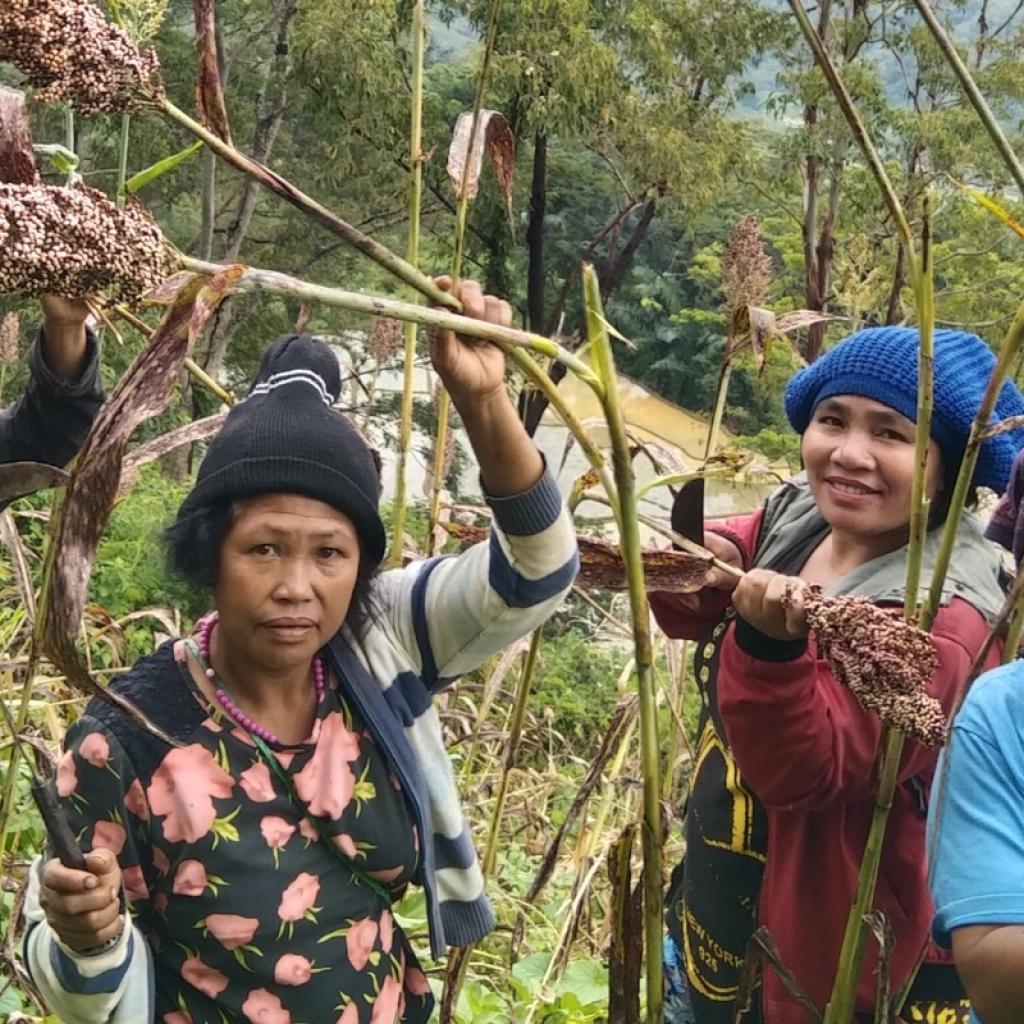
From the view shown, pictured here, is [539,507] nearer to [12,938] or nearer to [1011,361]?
[1011,361]

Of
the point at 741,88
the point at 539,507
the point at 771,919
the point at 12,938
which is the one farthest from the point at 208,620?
the point at 741,88

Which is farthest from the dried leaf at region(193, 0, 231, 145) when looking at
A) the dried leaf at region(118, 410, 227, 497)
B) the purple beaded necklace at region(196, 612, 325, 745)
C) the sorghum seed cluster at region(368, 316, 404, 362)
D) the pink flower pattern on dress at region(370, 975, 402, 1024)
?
the sorghum seed cluster at region(368, 316, 404, 362)

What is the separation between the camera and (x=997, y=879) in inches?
27.9

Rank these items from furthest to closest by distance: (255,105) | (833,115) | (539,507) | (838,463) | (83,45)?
1. (255,105)
2. (833,115)
3. (838,463)
4. (539,507)
5. (83,45)

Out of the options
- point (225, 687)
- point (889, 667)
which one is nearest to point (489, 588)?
point (225, 687)

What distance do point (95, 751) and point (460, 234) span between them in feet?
1.65

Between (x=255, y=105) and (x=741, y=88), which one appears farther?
(x=255, y=105)

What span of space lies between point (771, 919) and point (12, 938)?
0.76 meters

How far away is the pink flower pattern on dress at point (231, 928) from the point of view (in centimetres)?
87

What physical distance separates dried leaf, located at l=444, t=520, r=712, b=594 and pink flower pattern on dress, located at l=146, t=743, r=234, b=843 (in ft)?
0.89

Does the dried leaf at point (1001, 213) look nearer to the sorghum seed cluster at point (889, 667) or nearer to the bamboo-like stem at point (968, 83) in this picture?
the bamboo-like stem at point (968, 83)

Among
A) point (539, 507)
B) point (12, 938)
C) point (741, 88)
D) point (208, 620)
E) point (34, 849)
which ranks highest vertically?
point (741, 88)

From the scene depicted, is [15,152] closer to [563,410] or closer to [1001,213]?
[563,410]

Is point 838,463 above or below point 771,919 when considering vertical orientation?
above
